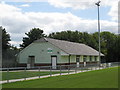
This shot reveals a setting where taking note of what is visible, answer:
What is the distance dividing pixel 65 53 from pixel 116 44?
33757mm

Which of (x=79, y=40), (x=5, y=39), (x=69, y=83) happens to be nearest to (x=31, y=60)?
(x=5, y=39)

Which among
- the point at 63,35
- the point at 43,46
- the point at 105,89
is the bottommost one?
the point at 105,89

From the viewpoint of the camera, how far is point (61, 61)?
1468 inches

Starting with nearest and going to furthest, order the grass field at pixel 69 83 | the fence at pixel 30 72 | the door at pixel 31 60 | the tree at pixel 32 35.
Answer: the grass field at pixel 69 83 < the fence at pixel 30 72 < the door at pixel 31 60 < the tree at pixel 32 35

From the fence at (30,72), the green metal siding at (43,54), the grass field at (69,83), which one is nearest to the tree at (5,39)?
the green metal siding at (43,54)

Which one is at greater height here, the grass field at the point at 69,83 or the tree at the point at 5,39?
the tree at the point at 5,39

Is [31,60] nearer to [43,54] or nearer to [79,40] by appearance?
[43,54]

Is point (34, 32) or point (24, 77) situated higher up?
A: point (34, 32)

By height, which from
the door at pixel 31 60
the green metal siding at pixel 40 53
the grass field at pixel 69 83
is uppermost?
the green metal siding at pixel 40 53

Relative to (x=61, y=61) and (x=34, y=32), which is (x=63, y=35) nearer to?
(x=34, y=32)

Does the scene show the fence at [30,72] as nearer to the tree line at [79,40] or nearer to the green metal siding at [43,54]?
the green metal siding at [43,54]

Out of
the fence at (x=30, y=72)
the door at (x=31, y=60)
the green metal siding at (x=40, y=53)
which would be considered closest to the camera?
the fence at (x=30, y=72)

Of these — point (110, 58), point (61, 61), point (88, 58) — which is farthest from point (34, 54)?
point (110, 58)

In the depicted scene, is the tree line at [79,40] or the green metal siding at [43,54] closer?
the green metal siding at [43,54]
